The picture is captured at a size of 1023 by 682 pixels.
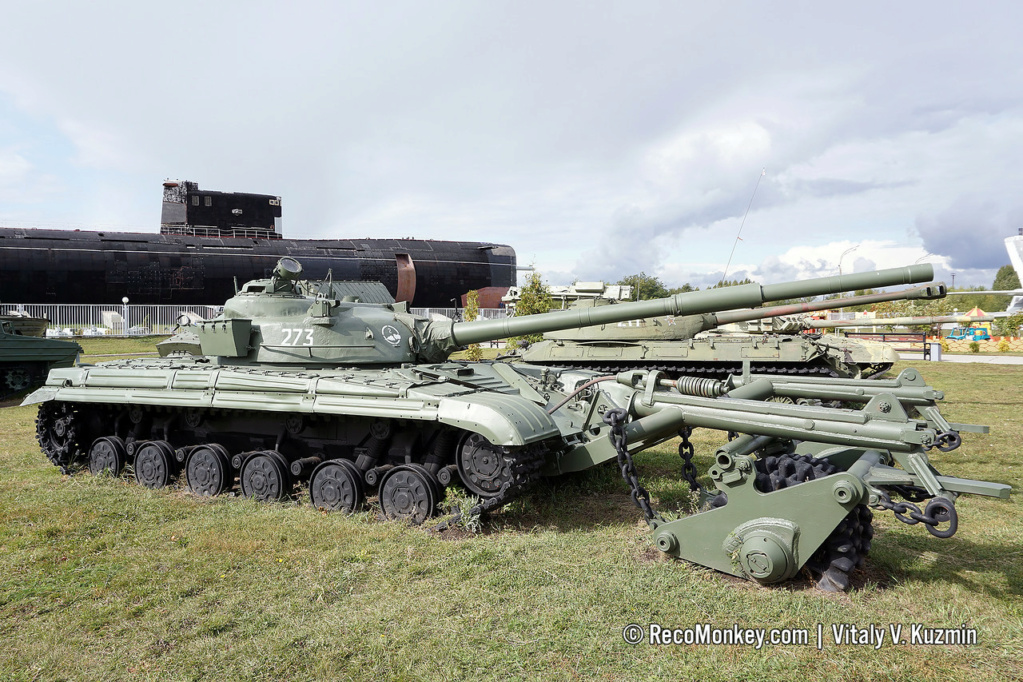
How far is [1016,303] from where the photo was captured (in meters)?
32.8

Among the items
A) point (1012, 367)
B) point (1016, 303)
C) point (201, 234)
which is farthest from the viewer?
point (201, 234)

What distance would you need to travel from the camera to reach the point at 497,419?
6.38 m

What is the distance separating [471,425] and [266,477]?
290 cm

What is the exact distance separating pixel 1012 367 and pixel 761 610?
2588 cm

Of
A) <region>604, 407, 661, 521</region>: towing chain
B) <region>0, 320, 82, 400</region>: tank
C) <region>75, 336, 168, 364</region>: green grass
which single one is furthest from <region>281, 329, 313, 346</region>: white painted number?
<region>75, 336, 168, 364</region>: green grass

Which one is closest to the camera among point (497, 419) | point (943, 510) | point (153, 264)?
point (943, 510)

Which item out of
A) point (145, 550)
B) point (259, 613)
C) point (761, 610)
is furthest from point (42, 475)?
point (761, 610)

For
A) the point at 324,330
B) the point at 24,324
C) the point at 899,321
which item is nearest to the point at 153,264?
the point at 24,324

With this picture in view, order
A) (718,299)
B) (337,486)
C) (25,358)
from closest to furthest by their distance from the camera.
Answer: (718,299) → (337,486) → (25,358)

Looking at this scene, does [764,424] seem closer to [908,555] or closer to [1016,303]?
[908,555]

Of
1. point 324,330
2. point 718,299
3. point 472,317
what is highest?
point 472,317

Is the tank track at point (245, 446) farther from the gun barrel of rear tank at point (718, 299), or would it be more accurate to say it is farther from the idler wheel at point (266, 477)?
the gun barrel of rear tank at point (718, 299)

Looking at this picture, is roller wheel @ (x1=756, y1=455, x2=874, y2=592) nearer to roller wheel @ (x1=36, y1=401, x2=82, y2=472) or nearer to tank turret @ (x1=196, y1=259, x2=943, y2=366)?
tank turret @ (x1=196, y1=259, x2=943, y2=366)

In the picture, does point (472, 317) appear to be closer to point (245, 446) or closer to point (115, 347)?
point (115, 347)
